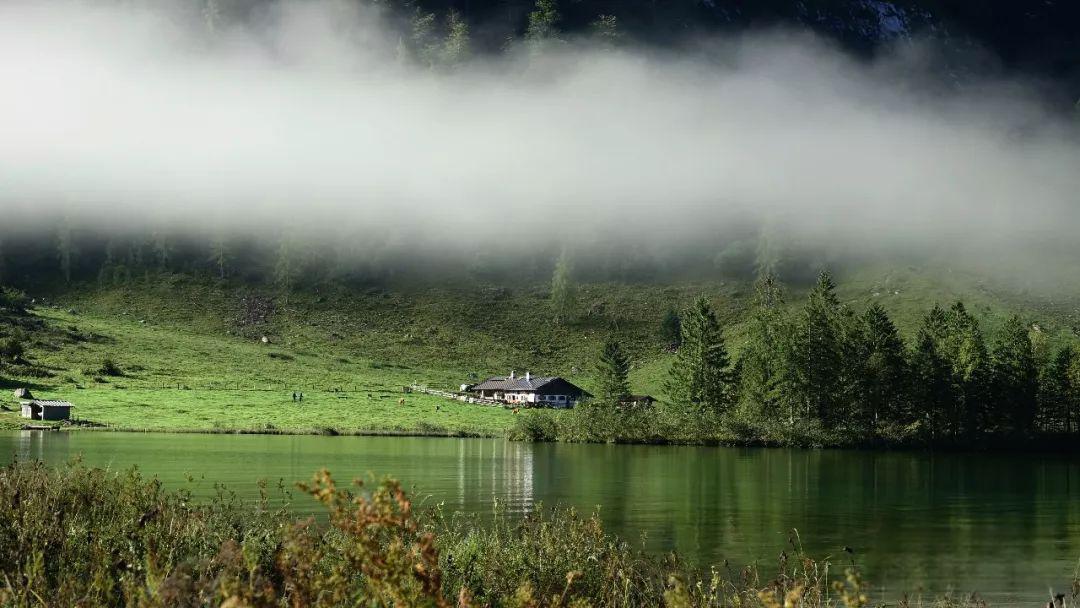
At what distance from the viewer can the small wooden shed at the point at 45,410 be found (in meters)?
89.7

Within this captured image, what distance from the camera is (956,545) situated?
35281mm

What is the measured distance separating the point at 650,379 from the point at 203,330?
80047 millimetres

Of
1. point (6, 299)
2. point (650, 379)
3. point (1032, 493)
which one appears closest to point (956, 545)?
point (1032, 493)

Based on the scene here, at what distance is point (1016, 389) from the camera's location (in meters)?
116

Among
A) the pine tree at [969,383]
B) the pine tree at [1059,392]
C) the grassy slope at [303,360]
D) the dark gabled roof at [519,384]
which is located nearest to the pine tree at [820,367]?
the pine tree at [969,383]

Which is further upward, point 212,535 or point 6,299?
point 6,299

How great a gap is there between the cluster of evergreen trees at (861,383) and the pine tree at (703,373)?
0.12 m

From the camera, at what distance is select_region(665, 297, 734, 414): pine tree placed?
115562mm

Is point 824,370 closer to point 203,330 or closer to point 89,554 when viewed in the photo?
point 89,554

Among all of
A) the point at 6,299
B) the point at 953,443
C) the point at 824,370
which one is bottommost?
the point at 953,443

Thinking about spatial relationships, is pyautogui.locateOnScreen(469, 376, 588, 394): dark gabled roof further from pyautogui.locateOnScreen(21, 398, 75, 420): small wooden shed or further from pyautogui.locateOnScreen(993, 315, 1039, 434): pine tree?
pyautogui.locateOnScreen(21, 398, 75, 420): small wooden shed

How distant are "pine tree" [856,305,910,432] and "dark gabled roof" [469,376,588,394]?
55.0 metres

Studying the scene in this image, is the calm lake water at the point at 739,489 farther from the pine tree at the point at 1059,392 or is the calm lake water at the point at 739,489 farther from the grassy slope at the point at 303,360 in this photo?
the pine tree at the point at 1059,392

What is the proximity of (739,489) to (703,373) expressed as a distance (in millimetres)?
61557
